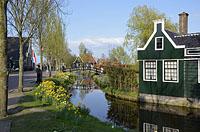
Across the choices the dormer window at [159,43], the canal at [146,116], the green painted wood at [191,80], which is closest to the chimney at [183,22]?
the dormer window at [159,43]

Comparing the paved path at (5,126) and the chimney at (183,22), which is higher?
the chimney at (183,22)

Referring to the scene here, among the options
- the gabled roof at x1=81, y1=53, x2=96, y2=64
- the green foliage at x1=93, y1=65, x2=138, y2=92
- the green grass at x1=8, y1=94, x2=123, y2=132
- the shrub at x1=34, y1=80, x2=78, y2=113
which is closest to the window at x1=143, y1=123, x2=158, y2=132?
the shrub at x1=34, y1=80, x2=78, y2=113

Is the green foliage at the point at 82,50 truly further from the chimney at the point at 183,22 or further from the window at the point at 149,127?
the window at the point at 149,127

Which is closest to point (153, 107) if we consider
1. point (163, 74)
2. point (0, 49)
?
point (163, 74)

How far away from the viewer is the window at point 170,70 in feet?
73.9

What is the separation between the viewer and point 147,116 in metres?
18.4

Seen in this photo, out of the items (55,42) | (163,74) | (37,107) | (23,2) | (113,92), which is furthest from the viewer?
(55,42)

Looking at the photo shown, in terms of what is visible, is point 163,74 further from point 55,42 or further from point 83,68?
point 83,68

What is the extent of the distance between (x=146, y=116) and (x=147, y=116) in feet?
0.23

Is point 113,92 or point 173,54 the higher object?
point 173,54

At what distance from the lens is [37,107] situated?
13047mm

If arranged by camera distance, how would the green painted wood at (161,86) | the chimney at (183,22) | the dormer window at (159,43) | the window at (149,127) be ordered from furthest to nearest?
1. the chimney at (183,22)
2. the dormer window at (159,43)
3. the green painted wood at (161,86)
4. the window at (149,127)

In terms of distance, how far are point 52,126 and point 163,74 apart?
51.0 feet

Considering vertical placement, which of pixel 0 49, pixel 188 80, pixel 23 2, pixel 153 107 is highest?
pixel 23 2
